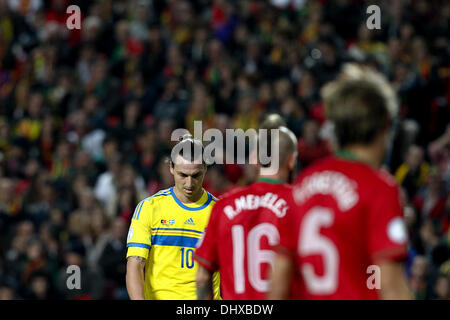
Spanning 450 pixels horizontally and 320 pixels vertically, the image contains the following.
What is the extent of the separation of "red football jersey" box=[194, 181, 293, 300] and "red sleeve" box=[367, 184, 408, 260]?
122cm

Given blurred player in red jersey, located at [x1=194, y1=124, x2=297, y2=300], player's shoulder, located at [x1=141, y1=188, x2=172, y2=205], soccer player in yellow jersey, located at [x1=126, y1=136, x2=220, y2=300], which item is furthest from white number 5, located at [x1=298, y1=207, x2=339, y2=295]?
player's shoulder, located at [x1=141, y1=188, x2=172, y2=205]

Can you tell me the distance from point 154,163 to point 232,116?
1.46m

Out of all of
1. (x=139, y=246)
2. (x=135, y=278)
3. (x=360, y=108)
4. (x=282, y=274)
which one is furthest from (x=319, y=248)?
(x=139, y=246)

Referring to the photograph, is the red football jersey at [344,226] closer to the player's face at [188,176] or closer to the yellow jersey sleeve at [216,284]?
the yellow jersey sleeve at [216,284]

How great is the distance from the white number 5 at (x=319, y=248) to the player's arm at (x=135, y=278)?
245 centimetres

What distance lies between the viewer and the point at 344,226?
10.8ft

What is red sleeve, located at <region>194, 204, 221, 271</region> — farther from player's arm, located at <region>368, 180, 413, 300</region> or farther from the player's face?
the player's face

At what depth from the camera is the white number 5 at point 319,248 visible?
10.9 ft

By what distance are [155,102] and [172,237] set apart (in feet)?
25.8

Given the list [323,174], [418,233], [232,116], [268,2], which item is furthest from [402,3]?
[323,174]

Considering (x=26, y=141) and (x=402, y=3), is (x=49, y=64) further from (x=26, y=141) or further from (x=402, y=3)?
(x=402, y=3)

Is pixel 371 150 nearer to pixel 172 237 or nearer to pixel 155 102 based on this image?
pixel 172 237

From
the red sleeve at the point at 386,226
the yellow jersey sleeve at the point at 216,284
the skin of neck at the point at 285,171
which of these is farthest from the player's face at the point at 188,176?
the red sleeve at the point at 386,226

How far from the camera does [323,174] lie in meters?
3.38
